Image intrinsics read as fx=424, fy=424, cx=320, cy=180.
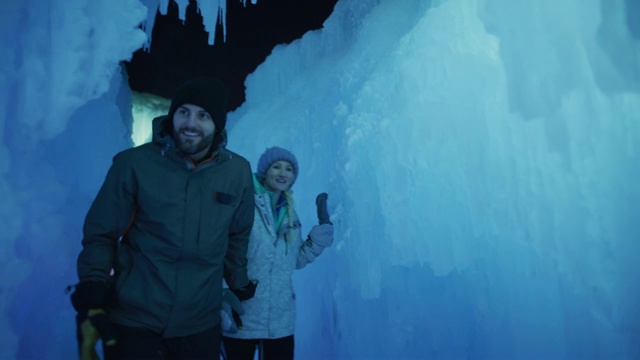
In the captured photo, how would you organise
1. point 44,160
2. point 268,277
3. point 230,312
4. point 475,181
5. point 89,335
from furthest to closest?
1. point 475,181
2. point 44,160
3. point 268,277
4. point 230,312
5. point 89,335

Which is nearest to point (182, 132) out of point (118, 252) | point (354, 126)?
point (118, 252)

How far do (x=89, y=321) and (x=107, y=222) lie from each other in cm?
30

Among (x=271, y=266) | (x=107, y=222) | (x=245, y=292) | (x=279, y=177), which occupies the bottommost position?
(x=245, y=292)

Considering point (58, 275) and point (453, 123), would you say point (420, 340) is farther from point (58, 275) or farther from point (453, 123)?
point (58, 275)

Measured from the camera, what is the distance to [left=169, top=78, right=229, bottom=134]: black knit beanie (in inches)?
60.3

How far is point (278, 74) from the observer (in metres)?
5.54

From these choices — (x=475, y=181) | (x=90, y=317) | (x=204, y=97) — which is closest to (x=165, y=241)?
(x=90, y=317)

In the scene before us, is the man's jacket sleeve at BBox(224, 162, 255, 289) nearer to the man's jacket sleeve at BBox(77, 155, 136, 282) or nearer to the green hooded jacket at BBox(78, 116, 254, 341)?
the green hooded jacket at BBox(78, 116, 254, 341)

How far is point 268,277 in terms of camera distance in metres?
1.89

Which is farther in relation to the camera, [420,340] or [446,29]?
[446,29]

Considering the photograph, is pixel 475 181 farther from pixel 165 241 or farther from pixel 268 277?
pixel 165 241

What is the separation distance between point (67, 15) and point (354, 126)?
2665mm

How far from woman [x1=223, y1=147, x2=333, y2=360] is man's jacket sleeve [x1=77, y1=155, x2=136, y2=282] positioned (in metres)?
0.62

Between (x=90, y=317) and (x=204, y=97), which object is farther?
(x=204, y=97)
